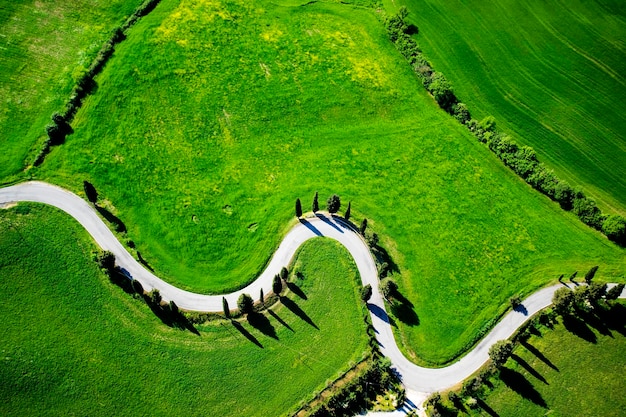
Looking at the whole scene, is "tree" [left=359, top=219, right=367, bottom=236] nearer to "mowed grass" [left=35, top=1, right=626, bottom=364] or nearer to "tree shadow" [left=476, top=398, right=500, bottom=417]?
"mowed grass" [left=35, top=1, right=626, bottom=364]

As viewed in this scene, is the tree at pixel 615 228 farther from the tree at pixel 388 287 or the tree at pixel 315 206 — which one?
the tree at pixel 315 206

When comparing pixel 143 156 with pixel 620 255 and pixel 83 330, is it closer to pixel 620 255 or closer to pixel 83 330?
pixel 83 330

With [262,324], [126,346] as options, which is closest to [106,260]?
[126,346]

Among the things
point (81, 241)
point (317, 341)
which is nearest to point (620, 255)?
point (317, 341)

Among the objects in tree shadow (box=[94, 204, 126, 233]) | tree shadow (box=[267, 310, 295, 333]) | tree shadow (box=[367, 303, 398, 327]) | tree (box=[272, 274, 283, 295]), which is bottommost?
tree shadow (box=[94, 204, 126, 233])

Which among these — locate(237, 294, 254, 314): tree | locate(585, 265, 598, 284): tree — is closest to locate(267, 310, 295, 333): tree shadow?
locate(237, 294, 254, 314): tree

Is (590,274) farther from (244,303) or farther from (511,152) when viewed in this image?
(244,303)

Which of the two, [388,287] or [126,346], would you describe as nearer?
[126,346]
